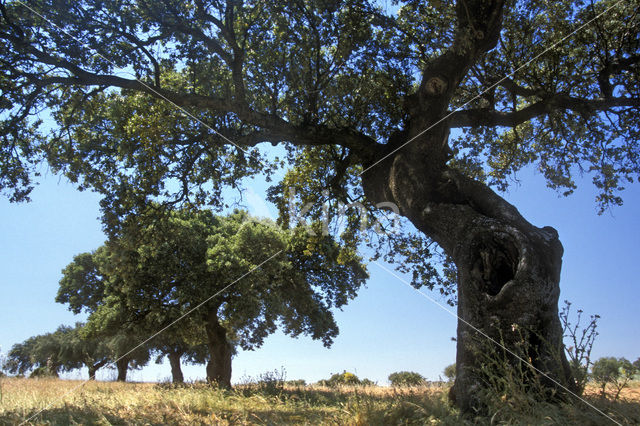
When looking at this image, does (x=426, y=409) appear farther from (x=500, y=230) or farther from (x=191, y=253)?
(x=191, y=253)

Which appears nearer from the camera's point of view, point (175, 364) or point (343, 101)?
point (343, 101)

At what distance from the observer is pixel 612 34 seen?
9.58 metres

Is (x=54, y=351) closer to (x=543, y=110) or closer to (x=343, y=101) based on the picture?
(x=343, y=101)

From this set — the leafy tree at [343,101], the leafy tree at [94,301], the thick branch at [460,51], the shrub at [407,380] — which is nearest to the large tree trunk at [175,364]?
the leafy tree at [94,301]

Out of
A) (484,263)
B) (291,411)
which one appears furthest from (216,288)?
(484,263)

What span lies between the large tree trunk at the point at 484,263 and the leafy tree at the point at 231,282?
26.1 ft

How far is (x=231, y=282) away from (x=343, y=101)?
32.3ft

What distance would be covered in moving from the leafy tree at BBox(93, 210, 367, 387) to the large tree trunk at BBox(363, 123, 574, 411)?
26.1ft

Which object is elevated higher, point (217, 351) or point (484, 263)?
point (484, 263)

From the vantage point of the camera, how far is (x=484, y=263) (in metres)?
6.21

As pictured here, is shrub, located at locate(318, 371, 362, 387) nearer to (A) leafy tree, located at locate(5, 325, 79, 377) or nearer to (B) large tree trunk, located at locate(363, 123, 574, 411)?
(B) large tree trunk, located at locate(363, 123, 574, 411)

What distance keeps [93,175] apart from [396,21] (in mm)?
8631

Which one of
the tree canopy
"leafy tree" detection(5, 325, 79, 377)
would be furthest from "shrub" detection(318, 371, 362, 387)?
"leafy tree" detection(5, 325, 79, 377)

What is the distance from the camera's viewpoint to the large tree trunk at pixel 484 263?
5.28m
